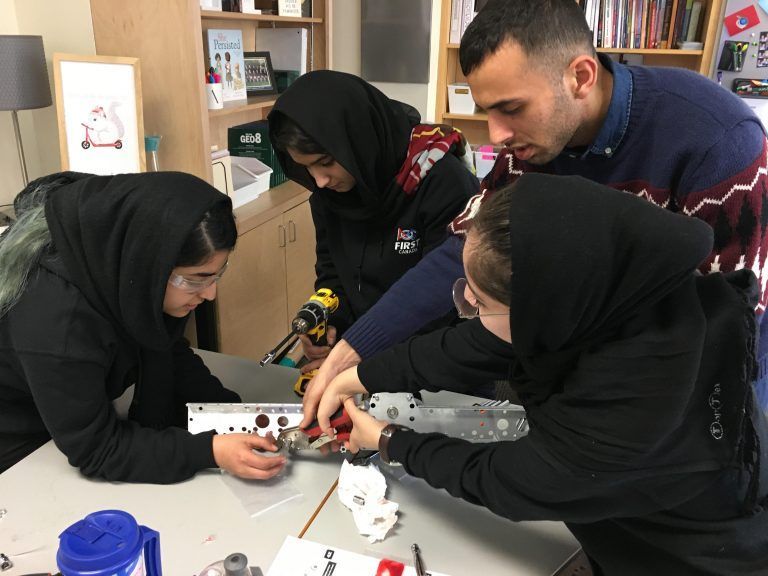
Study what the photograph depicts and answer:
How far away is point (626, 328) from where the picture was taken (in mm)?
798

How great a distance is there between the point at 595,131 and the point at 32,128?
7.77ft

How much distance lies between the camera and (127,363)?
1.33 metres

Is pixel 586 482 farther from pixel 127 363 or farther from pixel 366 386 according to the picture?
pixel 127 363

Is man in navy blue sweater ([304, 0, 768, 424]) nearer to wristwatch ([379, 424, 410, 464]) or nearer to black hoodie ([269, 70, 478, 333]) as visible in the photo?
wristwatch ([379, 424, 410, 464])

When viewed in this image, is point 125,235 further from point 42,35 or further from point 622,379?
point 42,35

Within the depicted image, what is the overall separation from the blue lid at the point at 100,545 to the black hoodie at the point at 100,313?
0.44 meters

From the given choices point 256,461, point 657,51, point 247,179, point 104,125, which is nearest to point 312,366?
point 256,461

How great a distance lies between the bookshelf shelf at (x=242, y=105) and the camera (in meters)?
2.68

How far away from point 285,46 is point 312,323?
8.06 ft

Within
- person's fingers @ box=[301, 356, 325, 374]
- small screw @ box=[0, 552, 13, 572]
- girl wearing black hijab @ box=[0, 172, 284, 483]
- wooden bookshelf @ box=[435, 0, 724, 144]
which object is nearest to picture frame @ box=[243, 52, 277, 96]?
wooden bookshelf @ box=[435, 0, 724, 144]

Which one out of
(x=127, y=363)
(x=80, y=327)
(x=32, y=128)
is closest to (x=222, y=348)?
(x=32, y=128)

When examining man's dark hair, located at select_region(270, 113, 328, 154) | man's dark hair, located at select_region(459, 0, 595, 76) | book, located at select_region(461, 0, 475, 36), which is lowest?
man's dark hair, located at select_region(270, 113, 328, 154)

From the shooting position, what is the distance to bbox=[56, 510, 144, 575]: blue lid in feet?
2.27

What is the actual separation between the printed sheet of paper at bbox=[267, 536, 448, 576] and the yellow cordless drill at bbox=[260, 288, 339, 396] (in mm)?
519
